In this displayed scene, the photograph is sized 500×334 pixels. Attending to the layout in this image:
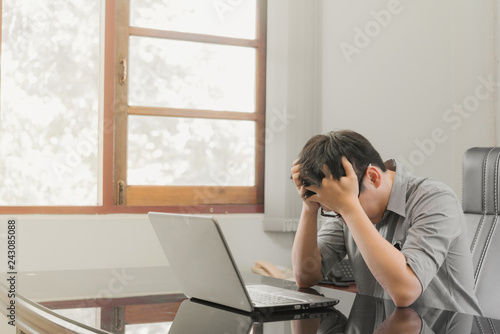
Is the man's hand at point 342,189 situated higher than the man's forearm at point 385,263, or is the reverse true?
the man's hand at point 342,189

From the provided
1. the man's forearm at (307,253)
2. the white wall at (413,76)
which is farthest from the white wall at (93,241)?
the man's forearm at (307,253)

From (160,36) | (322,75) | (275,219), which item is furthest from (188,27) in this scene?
(275,219)

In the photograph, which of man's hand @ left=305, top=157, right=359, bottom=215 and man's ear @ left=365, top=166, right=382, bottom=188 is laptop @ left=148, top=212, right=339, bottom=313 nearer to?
man's hand @ left=305, top=157, right=359, bottom=215

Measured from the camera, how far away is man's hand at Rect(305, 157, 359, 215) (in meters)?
1.43

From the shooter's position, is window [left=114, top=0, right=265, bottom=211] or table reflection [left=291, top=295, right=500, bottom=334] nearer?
table reflection [left=291, top=295, right=500, bottom=334]

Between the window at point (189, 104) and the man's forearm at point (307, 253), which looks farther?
the window at point (189, 104)

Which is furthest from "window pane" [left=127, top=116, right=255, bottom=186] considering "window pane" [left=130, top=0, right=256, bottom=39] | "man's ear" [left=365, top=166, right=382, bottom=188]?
"man's ear" [left=365, top=166, right=382, bottom=188]

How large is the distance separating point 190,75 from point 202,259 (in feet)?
6.38

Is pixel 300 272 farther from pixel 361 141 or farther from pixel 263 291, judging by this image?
pixel 361 141

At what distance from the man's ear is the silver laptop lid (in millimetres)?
514

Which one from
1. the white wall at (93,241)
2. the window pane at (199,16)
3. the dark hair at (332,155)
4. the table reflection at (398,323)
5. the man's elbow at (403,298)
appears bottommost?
the white wall at (93,241)

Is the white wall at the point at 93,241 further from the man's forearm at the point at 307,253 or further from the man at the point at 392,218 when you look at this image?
the man at the point at 392,218

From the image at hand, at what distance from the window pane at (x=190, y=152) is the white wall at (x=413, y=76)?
476 mm

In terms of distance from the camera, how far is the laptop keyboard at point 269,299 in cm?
126
